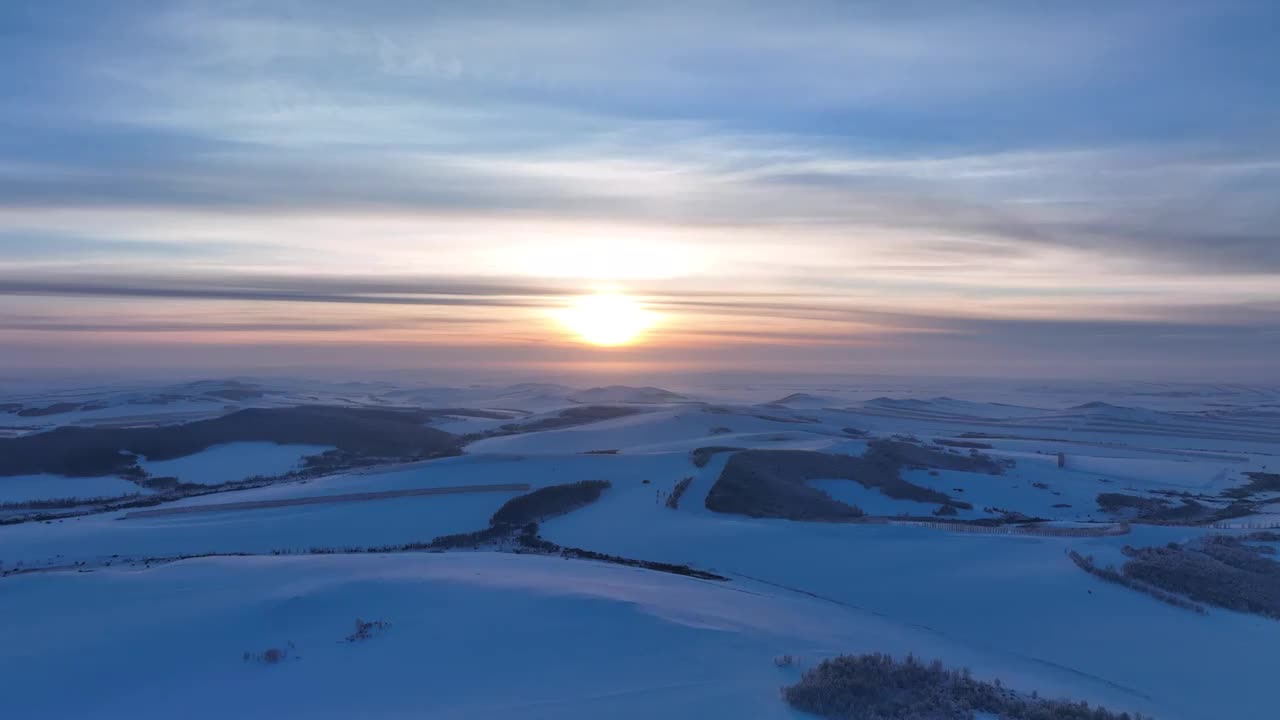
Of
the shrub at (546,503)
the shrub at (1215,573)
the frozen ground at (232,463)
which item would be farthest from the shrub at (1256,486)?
the frozen ground at (232,463)

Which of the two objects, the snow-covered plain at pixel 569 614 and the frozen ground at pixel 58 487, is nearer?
the snow-covered plain at pixel 569 614

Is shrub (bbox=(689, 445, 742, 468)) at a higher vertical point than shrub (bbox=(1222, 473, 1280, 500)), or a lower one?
higher

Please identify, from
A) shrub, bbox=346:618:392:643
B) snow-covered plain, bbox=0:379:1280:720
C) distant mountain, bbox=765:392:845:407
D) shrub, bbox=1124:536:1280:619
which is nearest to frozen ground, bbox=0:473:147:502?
snow-covered plain, bbox=0:379:1280:720

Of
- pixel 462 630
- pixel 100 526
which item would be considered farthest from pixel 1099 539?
pixel 100 526

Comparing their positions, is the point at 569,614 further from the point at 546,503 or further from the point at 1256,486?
the point at 1256,486

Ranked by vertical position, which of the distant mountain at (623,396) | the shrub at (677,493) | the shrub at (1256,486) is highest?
the shrub at (677,493)

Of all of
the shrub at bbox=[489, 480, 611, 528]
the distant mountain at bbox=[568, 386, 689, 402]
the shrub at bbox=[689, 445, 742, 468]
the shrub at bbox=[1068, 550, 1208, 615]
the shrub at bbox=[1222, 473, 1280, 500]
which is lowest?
the distant mountain at bbox=[568, 386, 689, 402]

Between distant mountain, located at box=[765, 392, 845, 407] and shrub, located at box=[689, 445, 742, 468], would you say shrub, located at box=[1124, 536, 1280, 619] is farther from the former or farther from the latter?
distant mountain, located at box=[765, 392, 845, 407]

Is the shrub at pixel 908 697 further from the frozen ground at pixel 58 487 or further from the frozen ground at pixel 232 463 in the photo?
the frozen ground at pixel 232 463

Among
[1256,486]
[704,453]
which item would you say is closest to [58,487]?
[704,453]
